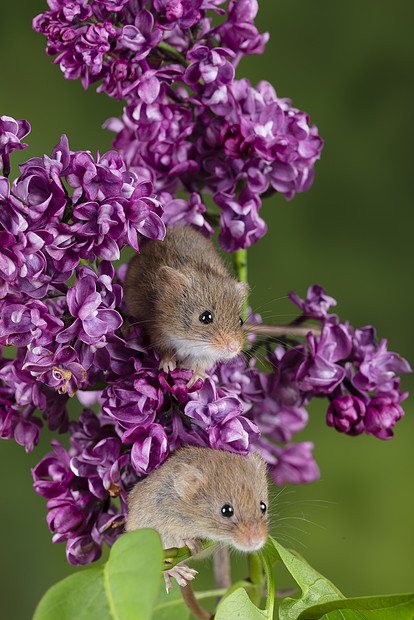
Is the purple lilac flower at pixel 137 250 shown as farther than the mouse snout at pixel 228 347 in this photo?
No

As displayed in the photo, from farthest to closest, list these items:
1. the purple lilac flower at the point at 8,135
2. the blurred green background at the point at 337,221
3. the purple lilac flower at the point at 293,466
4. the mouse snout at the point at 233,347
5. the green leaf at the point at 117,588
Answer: the blurred green background at the point at 337,221
the purple lilac flower at the point at 293,466
the mouse snout at the point at 233,347
the purple lilac flower at the point at 8,135
the green leaf at the point at 117,588

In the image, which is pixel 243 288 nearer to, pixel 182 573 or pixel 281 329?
pixel 281 329

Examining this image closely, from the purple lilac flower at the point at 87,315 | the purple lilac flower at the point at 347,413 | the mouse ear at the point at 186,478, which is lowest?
the mouse ear at the point at 186,478

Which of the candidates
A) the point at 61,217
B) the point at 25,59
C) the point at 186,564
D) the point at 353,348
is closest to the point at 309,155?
the point at 353,348

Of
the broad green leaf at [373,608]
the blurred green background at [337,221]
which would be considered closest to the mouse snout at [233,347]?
the broad green leaf at [373,608]

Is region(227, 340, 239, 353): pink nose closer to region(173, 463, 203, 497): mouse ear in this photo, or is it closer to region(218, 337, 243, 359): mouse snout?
region(218, 337, 243, 359): mouse snout

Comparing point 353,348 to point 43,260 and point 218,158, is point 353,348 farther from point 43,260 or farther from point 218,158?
point 43,260

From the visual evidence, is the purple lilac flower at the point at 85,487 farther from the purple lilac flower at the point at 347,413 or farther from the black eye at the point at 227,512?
the purple lilac flower at the point at 347,413

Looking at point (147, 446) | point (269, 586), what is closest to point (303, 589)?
point (269, 586)
